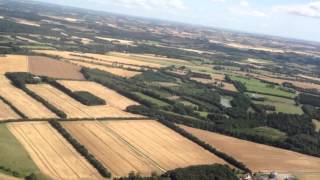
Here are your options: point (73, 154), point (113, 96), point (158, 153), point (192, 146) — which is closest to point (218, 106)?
point (113, 96)

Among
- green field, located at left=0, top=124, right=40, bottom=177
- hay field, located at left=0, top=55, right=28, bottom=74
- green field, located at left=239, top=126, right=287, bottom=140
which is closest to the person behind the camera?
green field, located at left=0, top=124, right=40, bottom=177

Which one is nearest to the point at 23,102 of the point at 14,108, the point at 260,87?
the point at 14,108

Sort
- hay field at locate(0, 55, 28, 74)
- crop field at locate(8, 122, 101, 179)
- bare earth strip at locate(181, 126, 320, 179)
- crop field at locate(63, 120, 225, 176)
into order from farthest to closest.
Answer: hay field at locate(0, 55, 28, 74) → bare earth strip at locate(181, 126, 320, 179) → crop field at locate(63, 120, 225, 176) → crop field at locate(8, 122, 101, 179)

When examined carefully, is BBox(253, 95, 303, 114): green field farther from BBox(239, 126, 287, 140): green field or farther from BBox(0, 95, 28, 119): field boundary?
BBox(0, 95, 28, 119): field boundary

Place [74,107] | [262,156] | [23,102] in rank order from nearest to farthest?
[262,156]
[23,102]
[74,107]

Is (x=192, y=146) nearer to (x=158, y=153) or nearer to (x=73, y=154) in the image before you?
(x=158, y=153)

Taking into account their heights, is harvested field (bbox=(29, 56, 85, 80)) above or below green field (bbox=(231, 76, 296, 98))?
above

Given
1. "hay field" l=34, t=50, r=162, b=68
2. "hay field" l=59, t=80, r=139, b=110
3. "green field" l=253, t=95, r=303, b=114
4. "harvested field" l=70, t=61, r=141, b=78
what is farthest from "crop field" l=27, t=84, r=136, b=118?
"hay field" l=34, t=50, r=162, b=68

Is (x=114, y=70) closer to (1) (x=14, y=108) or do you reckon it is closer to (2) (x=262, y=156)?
(1) (x=14, y=108)
